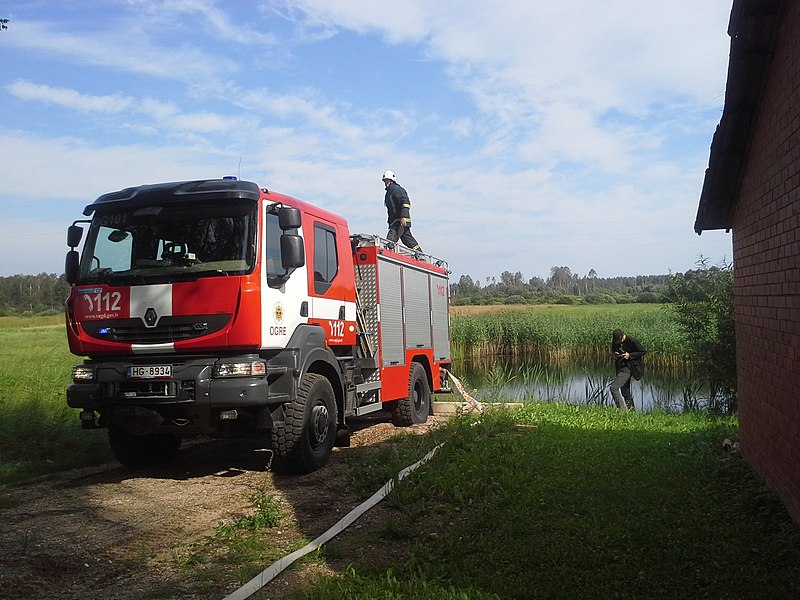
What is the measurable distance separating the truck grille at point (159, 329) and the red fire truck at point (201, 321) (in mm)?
11

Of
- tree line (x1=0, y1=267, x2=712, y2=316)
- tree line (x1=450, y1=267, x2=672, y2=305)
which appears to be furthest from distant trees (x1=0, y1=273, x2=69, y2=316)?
tree line (x1=450, y1=267, x2=672, y2=305)

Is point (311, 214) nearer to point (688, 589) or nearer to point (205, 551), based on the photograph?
point (205, 551)

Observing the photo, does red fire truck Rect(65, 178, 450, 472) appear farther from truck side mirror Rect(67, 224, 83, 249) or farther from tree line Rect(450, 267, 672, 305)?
tree line Rect(450, 267, 672, 305)

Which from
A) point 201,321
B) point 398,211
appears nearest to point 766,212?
point 201,321

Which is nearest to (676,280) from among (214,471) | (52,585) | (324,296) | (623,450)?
(623,450)

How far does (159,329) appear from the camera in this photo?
23.8ft

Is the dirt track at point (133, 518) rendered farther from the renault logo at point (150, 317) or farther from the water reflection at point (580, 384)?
the water reflection at point (580, 384)

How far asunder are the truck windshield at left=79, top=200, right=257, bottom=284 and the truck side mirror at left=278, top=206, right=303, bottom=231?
26 centimetres

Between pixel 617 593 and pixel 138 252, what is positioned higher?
pixel 138 252

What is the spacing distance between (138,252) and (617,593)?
5747mm

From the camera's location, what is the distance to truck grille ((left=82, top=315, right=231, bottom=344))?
709 cm

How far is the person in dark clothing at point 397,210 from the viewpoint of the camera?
1266 cm

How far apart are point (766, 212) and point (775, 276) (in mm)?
639

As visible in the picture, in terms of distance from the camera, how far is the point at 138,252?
7.59 metres
